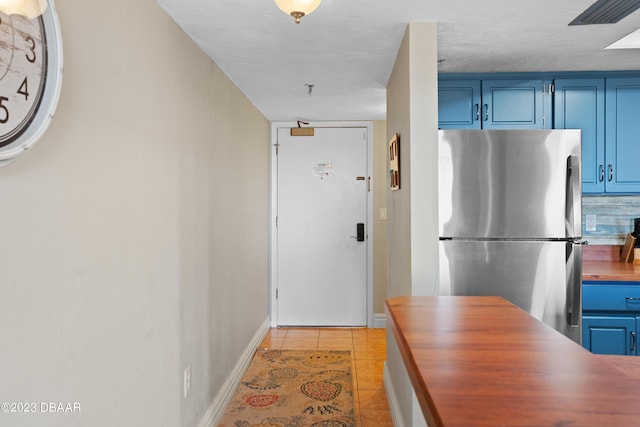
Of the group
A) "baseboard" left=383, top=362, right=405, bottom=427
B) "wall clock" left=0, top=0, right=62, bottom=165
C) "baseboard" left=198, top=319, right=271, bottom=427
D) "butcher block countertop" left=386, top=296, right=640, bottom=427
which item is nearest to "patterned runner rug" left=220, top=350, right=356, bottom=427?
"baseboard" left=198, top=319, right=271, bottom=427

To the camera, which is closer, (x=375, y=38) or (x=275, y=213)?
(x=375, y=38)

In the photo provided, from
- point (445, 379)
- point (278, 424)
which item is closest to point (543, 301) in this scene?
point (278, 424)

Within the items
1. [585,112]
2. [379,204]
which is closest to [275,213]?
[379,204]

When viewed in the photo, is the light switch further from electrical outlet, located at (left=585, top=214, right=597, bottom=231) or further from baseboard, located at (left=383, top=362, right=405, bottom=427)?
baseboard, located at (left=383, top=362, right=405, bottom=427)

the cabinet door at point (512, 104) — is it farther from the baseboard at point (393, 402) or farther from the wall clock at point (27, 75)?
the wall clock at point (27, 75)

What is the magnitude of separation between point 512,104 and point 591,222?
120cm

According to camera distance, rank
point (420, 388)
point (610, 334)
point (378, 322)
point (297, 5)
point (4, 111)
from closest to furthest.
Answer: point (420, 388) → point (4, 111) → point (297, 5) → point (610, 334) → point (378, 322)

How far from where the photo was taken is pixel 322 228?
4961 mm

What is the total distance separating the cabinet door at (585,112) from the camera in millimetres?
2947

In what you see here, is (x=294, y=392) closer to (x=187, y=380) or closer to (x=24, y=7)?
(x=187, y=380)

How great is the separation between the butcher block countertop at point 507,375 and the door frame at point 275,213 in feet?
11.9

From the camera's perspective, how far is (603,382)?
816mm

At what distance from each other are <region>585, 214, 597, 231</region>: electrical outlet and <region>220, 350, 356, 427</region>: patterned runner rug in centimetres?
214

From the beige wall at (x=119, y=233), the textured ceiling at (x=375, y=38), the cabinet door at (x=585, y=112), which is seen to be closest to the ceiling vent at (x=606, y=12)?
the textured ceiling at (x=375, y=38)
